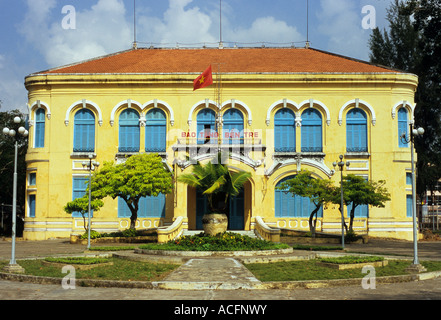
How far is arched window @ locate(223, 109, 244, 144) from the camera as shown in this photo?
1502 inches

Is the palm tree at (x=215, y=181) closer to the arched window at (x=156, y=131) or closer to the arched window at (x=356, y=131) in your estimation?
the arched window at (x=156, y=131)

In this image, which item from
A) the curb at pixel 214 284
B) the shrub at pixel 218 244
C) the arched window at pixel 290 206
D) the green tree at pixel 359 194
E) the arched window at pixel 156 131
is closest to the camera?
the curb at pixel 214 284

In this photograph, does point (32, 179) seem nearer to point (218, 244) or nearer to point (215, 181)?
point (215, 181)

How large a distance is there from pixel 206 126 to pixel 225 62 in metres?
5.35

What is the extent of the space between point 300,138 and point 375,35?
16.6m

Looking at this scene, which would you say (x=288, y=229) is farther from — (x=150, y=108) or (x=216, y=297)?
(x=216, y=297)

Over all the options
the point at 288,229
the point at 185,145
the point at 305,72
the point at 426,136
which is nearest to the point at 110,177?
the point at 185,145

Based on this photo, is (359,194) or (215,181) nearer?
(215,181)

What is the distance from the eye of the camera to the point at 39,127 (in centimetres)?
3928

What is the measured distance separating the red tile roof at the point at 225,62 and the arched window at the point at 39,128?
2.97 m

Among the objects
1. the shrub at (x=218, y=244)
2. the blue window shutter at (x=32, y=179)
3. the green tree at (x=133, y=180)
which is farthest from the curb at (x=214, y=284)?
the blue window shutter at (x=32, y=179)

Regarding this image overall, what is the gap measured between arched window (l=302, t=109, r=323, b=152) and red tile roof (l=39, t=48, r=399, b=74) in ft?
9.75

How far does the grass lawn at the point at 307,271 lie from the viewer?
634 inches

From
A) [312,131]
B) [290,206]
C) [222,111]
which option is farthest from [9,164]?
[312,131]
